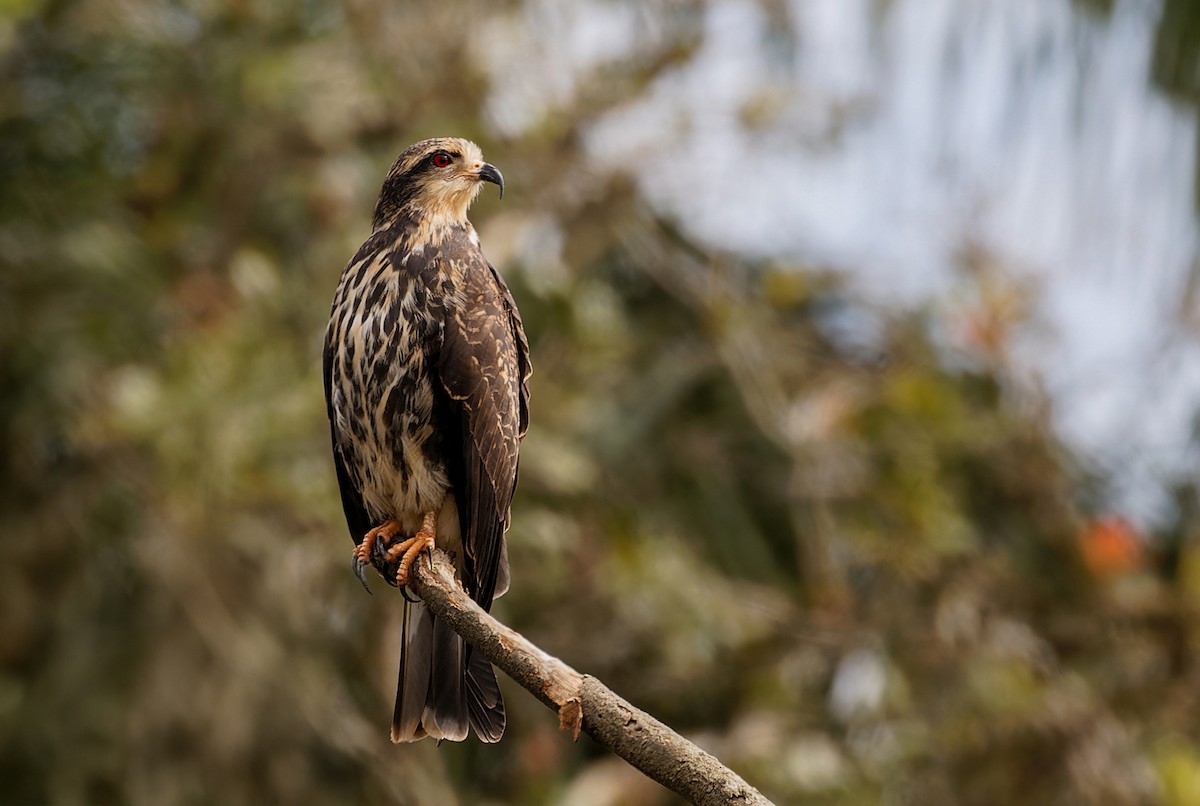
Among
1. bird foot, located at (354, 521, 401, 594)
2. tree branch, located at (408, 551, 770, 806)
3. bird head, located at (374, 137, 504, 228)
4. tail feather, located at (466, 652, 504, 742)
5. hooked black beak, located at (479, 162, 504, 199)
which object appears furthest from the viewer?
hooked black beak, located at (479, 162, 504, 199)

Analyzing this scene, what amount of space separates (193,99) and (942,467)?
4413 millimetres

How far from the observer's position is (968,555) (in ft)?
28.1

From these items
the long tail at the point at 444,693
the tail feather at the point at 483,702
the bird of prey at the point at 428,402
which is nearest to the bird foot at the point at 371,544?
the bird of prey at the point at 428,402

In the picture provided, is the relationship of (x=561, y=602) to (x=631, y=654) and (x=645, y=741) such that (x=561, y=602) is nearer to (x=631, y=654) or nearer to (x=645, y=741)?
(x=631, y=654)

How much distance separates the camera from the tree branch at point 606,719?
2.56m

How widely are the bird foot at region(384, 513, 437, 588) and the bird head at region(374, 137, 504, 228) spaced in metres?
0.85

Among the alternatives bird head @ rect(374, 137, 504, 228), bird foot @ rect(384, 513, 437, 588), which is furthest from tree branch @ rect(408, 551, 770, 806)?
bird head @ rect(374, 137, 504, 228)

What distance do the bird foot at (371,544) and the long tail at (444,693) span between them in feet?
0.90

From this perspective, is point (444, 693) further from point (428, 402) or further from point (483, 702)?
point (428, 402)

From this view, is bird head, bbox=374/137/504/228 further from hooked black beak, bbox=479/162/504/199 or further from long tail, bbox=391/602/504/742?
long tail, bbox=391/602/504/742

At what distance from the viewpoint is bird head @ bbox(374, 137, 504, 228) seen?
4324 mm

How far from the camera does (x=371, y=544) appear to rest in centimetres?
389

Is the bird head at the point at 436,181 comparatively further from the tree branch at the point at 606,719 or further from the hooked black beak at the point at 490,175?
the tree branch at the point at 606,719

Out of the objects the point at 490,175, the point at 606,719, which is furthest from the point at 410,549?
the point at 490,175
